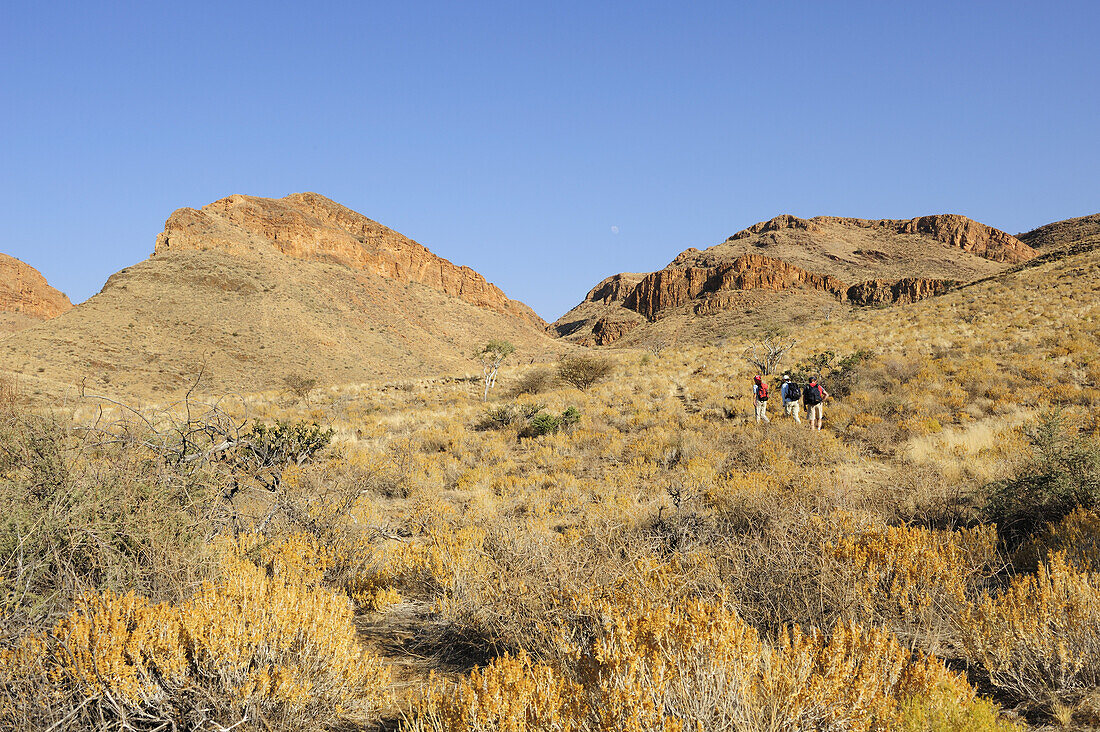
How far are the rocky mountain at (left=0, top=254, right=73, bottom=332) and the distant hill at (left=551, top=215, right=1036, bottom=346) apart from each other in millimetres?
101795

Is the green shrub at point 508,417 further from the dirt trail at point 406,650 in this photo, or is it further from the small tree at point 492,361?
the dirt trail at point 406,650

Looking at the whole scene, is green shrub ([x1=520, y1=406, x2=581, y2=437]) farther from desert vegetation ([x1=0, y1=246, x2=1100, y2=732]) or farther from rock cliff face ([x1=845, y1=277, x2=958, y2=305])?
rock cliff face ([x1=845, y1=277, x2=958, y2=305])

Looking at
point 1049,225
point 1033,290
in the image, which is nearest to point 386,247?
point 1033,290

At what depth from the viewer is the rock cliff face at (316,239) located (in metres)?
73.9

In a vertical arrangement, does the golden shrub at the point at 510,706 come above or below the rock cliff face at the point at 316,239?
below

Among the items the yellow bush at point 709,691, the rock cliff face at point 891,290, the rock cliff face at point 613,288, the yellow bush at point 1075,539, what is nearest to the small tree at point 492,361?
the yellow bush at point 1075,539

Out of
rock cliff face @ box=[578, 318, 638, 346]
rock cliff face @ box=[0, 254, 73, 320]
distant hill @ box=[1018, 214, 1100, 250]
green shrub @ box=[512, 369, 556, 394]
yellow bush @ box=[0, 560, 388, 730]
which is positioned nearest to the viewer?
yellow bush @ box=[0, 560, 388, 730]

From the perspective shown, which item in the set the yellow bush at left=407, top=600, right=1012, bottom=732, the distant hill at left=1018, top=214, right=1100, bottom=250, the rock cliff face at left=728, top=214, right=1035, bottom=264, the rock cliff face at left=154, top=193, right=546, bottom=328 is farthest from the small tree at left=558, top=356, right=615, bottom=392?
the rock cliff face at left=728, top=214, right=1035, bottom=264

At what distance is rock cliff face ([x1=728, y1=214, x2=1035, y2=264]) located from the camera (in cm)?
10869

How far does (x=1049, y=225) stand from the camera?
106875mm

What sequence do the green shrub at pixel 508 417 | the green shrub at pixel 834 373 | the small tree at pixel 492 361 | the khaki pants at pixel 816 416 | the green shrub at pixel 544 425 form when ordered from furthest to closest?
the small tree at pixel 492 361
the green shrub at pixel 834 373
the green shrub at pixel 508 417
the green shrub at pixel 544 425
the khaki pants at pixel 816 416

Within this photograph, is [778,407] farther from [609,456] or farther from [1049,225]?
[1049,225]

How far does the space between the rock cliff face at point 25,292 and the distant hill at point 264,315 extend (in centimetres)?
5259

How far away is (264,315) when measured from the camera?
199ft
